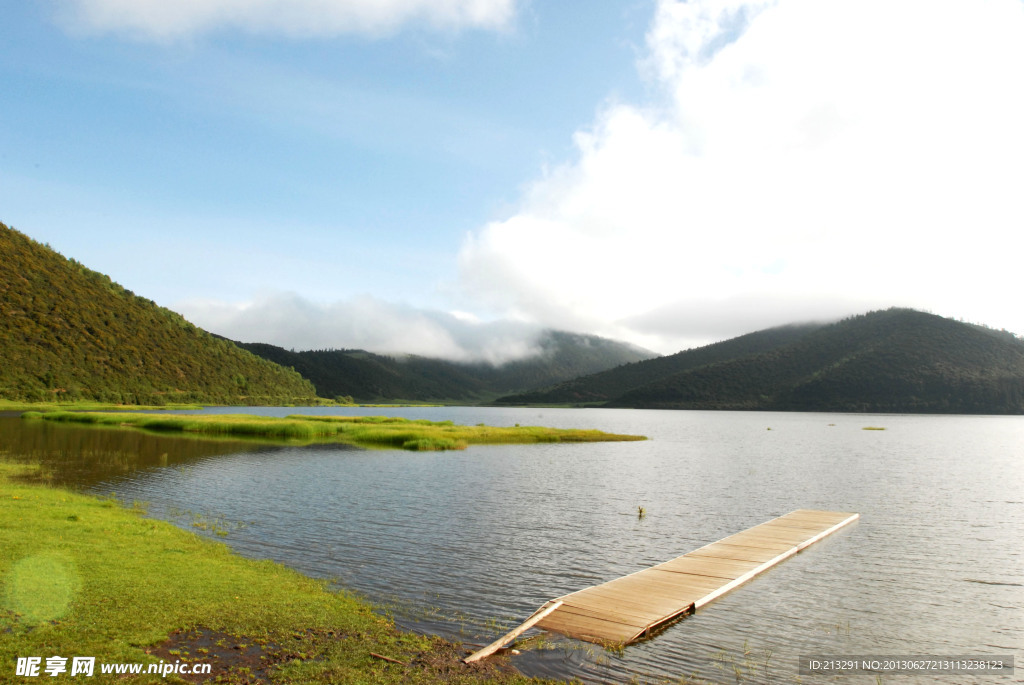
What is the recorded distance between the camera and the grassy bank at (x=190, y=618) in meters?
Answer: 12.8

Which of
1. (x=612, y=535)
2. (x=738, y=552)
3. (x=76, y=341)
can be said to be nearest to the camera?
(x=738, y=552)

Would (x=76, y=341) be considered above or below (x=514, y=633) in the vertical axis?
above

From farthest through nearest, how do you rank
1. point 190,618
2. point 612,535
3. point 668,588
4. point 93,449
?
1. point 93,449
2. point 612,535
3. point 668,588
4. point 190,618

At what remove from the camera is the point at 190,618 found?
15219mm

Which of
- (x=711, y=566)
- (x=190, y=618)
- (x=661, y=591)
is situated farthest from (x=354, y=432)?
(x=190, y=618)

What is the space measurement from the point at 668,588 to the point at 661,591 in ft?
1.74

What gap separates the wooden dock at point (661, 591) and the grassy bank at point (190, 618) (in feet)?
7.82

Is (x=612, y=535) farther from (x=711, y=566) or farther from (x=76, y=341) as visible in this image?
(x=76, y=341)

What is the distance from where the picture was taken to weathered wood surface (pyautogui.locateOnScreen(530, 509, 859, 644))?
55.8 feet

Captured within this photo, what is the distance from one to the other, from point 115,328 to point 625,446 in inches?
6165

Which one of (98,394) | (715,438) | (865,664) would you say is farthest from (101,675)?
(98,394)

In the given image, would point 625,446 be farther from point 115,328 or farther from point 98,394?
point 115,328

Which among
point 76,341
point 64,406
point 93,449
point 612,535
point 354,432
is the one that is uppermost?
point 76,341

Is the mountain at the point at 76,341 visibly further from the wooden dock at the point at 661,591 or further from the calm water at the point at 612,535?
the wooden dock at the point at 661,591
